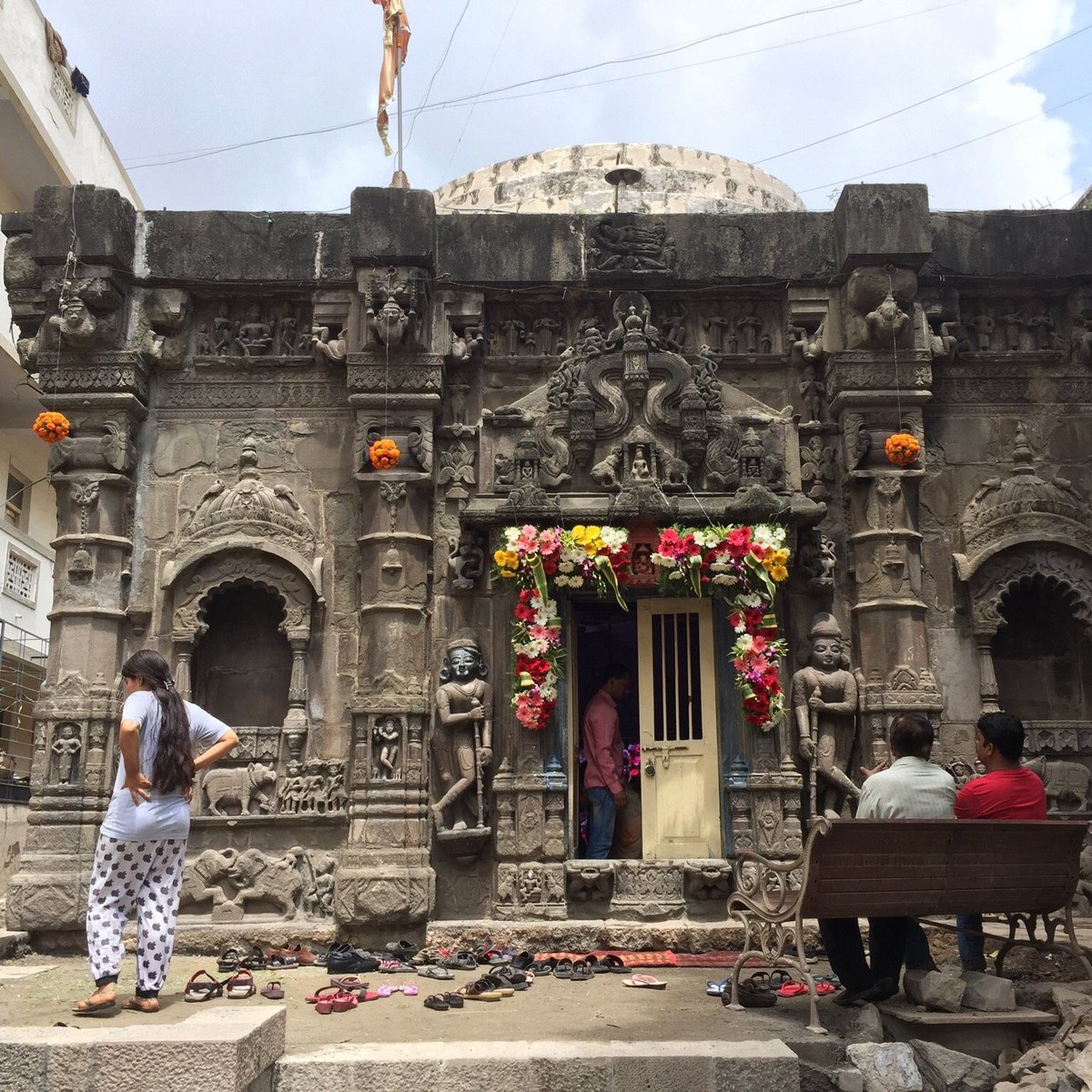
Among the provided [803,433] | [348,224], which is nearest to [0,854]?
A: [348,224]

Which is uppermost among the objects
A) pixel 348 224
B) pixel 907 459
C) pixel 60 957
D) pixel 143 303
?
pixel 348 224

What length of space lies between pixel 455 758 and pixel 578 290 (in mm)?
4300

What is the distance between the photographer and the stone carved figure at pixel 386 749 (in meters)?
9.28

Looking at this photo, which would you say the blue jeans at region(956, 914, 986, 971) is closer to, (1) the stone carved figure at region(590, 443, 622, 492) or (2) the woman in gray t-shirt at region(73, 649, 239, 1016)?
(2) the woman in gray t-shirt at region(73, 649, 239, 1016)

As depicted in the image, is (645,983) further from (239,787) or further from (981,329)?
(981,329)

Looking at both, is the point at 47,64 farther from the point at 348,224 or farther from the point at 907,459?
the point at 907,459

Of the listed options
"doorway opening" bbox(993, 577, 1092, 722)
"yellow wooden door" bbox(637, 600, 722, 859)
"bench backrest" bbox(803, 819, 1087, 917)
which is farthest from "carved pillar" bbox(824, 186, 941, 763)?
"bench backrest" bbox(803, 819, 1087, 917)

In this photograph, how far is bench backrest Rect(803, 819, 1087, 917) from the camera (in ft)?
18.9

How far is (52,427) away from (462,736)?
4.37m

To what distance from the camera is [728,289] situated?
410 inches

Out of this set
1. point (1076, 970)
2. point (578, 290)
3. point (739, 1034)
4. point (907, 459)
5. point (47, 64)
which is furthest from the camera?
point (47, 64)

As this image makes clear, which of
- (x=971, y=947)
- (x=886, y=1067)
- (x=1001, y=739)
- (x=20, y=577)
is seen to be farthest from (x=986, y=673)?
(x=20, y=577)

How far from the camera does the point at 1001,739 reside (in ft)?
21.5

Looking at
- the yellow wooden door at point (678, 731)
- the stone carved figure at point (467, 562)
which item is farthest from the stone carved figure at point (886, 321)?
the stone carved figure at point (467, 562)
